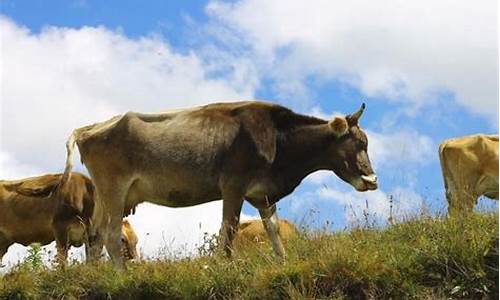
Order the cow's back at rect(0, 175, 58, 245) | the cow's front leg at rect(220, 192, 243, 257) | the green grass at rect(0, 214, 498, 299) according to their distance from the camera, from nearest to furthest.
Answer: the green grass at rect(0, 214, 498, 299) < the cow's front leg at rect(220, 192, 243, 257) < the cow's back at rect(0, 175, 58, 245)

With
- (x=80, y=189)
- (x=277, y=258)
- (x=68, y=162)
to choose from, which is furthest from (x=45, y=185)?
(x=277, y=258)

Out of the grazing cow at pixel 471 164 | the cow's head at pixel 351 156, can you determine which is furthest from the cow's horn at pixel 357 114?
the grazing cow at pixel 471 164

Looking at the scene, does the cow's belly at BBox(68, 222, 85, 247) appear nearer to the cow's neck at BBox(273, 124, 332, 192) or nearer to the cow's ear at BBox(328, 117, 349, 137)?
the cow's neck at BBox(273, 124, 332, 192)

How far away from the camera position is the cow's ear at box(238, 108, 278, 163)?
46.2 feet

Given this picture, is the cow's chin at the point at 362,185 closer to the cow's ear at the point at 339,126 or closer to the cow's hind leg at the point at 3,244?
the cow's ear at the point at 339,126

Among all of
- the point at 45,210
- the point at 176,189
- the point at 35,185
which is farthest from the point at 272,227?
the point at 35,185

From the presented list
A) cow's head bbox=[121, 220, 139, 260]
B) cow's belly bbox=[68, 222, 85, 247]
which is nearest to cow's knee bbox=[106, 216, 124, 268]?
cow's belly bbox=[68, 222, 85, 247]

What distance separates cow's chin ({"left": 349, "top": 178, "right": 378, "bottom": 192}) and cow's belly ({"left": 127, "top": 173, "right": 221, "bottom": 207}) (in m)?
2.14

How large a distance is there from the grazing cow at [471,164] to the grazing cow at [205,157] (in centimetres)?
555

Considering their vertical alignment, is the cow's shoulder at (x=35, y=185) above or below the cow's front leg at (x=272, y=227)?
above

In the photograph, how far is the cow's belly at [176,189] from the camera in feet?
45.6

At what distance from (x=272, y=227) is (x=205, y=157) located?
141 cm

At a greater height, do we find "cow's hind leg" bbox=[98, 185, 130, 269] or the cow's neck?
the cow's neck

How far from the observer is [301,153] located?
1477 cm
